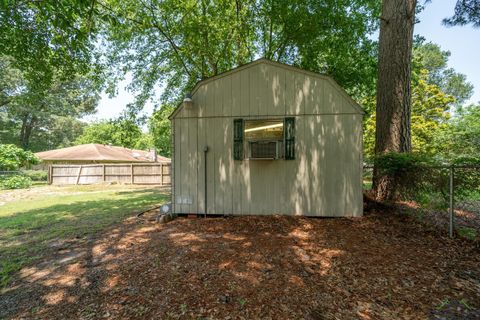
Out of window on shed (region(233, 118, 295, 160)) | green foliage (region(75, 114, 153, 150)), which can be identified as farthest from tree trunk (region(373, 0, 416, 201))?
green foliage (region(75, 114, 153, 150))

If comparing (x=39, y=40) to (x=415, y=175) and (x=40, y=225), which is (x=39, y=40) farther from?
(x=415, y=175)

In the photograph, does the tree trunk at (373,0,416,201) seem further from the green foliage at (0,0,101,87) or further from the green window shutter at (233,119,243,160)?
the green foliage at (0,0,101,87)

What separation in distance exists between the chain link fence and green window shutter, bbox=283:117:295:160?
7.25ft

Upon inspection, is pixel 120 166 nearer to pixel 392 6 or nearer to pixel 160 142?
pixel 392 6

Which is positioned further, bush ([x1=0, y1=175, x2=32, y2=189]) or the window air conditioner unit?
bush ([x1=0, y1=175, x2=32, y2=189])

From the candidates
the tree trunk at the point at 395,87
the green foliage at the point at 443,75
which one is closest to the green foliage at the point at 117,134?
the tree trunk at the point at 395,87

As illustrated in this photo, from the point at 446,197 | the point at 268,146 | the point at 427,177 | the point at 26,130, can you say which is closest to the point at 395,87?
the point at 427,177

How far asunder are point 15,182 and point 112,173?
5.02m

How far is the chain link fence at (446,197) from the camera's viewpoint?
140 inches

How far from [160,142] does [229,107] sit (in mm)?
32019

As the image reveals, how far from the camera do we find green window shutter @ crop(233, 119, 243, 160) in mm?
5230

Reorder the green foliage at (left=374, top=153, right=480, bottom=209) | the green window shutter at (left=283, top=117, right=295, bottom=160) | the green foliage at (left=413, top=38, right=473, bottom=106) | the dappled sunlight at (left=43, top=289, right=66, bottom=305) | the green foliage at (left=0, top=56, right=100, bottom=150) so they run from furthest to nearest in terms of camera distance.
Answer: the green foliage at (left=413, top=38, right=473, bottom=106)
the green foliage at (left=0, top=56, right=100, bottom=150)
the green window shutter at (left=283, top=117, right=295, bottom=160)
the green foliage at (left=374, top=153, right=480, bottom=209)
the dappled sunlight at (left=43, top=289, right=66, bottom=305)

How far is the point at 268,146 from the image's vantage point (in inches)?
203

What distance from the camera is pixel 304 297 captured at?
231 cm
